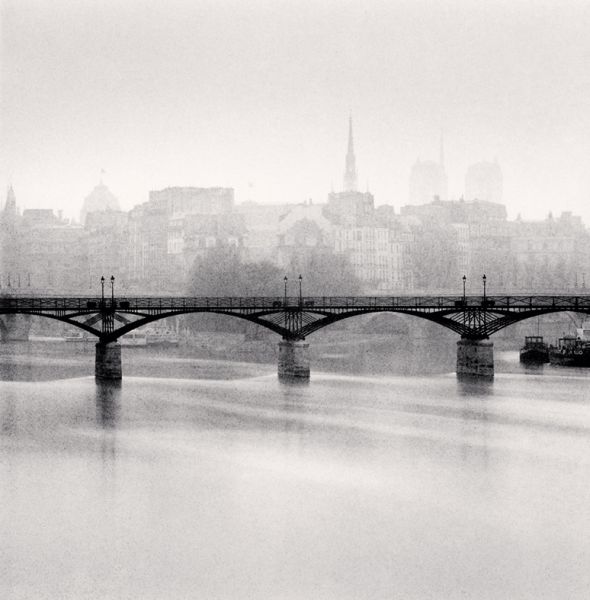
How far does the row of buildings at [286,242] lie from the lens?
13212 cm

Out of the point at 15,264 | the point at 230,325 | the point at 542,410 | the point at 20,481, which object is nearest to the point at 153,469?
the point at 20,481

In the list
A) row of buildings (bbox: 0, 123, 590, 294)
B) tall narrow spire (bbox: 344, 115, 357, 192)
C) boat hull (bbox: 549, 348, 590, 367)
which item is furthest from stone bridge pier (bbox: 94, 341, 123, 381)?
tall narrow spire (bbox: 344, 115, 357, 192)

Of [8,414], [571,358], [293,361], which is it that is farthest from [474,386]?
[8,414]

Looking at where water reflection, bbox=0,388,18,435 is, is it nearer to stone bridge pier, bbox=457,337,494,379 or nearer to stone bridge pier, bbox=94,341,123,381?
stone bridge pier, bbox=94,341,123,381

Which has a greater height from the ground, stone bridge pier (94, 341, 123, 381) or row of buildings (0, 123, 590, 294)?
row of buildings (0, 123, 590, 294)

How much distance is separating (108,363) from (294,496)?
2817 cm

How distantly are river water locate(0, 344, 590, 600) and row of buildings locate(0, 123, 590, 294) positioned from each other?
85758 millimetres

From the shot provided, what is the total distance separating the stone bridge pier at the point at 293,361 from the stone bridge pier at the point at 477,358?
825 cm

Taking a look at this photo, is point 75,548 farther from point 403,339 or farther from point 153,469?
point 403,339

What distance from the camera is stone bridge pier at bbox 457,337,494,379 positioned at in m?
53.8

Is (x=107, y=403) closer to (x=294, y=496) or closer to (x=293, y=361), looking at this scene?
(x=293, y=361)

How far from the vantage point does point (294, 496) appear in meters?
26.0

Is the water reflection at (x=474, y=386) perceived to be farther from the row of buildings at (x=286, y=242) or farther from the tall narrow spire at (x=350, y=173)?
the tall narrow spire at (x=350, y=173)

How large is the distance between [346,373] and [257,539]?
119 feet
